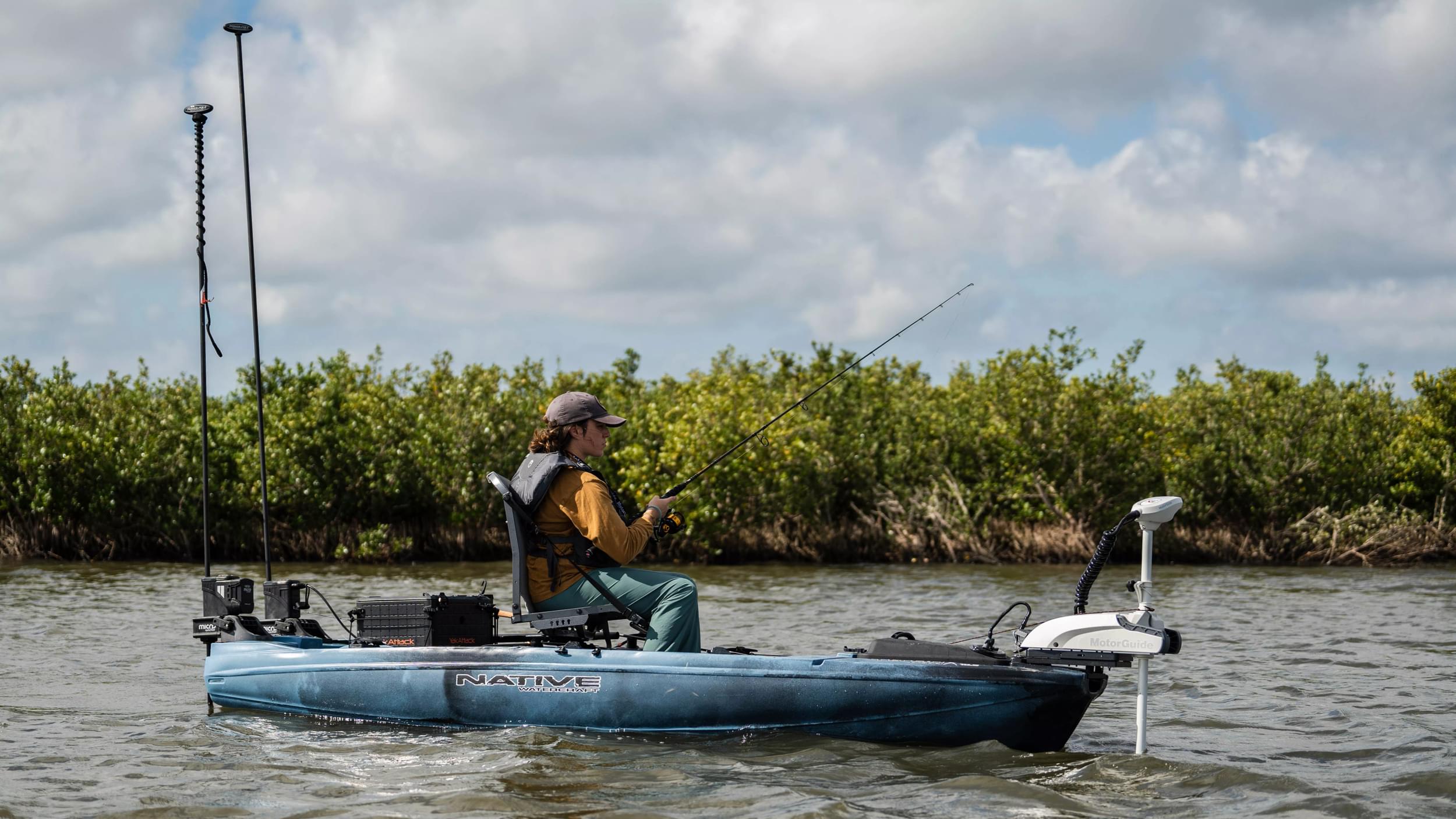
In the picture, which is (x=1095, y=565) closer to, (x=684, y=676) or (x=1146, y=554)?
(x=1146, y=554)

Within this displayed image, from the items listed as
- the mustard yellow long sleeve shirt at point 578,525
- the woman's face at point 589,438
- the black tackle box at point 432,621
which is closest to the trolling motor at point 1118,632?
the mustard yellow long sleeve shirt at point 578,525

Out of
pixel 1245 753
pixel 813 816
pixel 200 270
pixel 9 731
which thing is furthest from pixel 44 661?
pixel 1245 753

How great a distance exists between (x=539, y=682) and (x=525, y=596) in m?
0.47

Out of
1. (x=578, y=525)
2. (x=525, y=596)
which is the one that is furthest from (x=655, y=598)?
(x=525, y=596)

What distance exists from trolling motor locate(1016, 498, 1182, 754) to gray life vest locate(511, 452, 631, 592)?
90.4 inches

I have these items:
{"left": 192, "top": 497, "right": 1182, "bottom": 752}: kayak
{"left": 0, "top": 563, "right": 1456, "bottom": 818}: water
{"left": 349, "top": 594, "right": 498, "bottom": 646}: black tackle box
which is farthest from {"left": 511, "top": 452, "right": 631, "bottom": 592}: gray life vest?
{"left": 0, "top": 563, "right": 1456, "bottom": 818}: water

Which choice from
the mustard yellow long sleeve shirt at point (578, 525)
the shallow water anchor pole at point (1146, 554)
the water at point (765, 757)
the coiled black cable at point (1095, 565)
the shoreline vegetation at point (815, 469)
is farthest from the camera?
the shoreline vegetation at point (815, 469)

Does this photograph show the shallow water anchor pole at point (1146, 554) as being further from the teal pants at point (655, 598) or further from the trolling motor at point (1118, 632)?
the teal pants at point (655, 598)

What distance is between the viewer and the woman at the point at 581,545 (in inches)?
282

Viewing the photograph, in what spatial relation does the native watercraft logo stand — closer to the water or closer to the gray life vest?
Answer: the water

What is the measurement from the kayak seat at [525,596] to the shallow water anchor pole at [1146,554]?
2.68 metres

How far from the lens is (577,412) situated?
7.27 meters

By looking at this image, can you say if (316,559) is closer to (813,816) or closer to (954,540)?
(954,540)

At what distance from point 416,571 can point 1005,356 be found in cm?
1134
